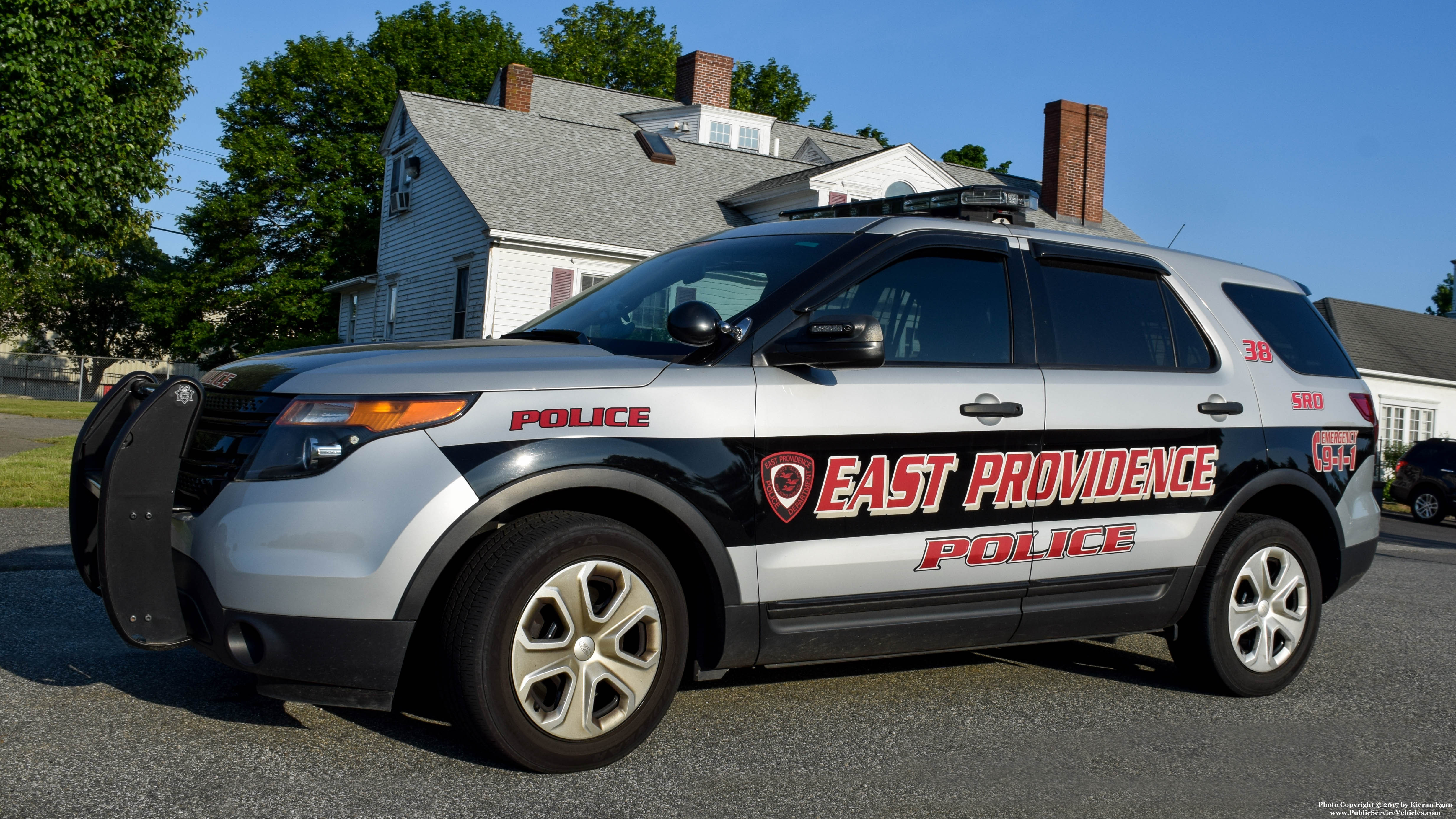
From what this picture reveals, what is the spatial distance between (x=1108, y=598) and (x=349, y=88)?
41.5 metres

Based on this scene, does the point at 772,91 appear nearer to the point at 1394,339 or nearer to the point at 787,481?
the point at 1394,339

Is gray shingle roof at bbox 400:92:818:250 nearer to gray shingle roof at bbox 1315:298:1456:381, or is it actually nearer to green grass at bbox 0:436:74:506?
green grass at bbox 0:436:74:506

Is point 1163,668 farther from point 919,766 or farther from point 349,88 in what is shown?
point 349,88

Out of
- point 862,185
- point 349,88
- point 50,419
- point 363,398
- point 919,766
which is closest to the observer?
point 363,398

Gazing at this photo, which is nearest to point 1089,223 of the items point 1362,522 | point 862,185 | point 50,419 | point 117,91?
point 862,185

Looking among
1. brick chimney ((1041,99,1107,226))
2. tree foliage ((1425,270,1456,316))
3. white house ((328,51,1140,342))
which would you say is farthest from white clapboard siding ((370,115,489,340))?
tree foliage ((1425,270,1456,316))

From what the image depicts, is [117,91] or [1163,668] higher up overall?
[117,91]

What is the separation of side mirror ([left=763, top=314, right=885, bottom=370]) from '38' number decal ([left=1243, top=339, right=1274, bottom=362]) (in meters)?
2.19

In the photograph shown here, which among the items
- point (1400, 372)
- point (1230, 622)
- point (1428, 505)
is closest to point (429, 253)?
point (1428, 505)

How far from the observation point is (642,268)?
16.7ft

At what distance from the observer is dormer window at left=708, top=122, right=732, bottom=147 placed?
117 feet

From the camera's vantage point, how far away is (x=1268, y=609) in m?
5.22

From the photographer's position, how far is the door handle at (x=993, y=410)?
432 cm

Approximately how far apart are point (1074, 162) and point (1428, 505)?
47.2ft
